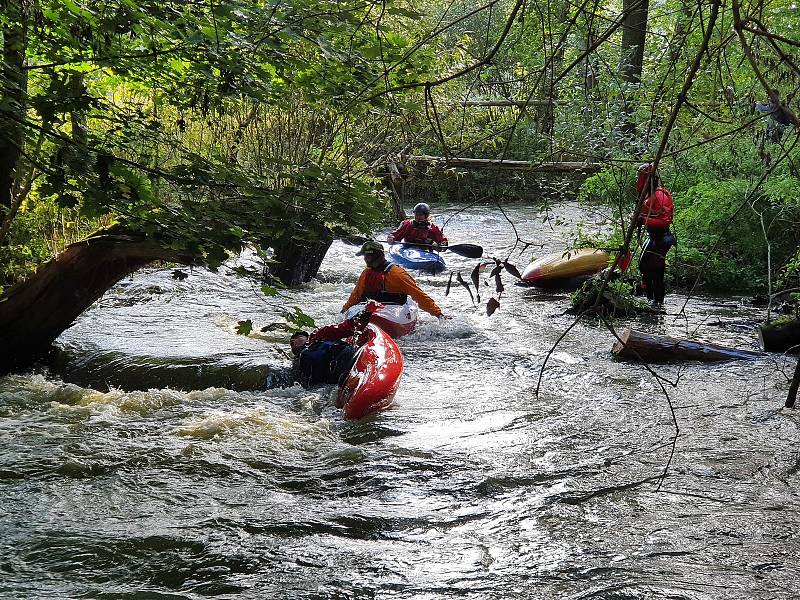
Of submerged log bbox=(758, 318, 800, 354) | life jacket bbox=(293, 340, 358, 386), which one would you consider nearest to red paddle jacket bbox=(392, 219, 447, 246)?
life jacket bbox=(293, 340, 358, 386)

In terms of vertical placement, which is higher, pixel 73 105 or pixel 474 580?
pixel 73 105

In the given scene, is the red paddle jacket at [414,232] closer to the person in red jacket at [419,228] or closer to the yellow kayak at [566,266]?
the person in red jacket at [419,228]

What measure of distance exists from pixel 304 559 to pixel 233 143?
8300 millimetres

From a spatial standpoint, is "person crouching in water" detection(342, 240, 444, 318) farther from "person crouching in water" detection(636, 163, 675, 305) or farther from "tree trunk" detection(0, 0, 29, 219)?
"tree trunk" detection(0, 0, 29, 219)

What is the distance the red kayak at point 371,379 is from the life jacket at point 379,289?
57.5 inches

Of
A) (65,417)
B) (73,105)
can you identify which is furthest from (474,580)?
(65,417)

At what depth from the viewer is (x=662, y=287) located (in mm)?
10430

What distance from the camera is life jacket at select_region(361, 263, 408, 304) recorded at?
8703mm

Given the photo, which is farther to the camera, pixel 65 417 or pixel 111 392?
pixel 111 392

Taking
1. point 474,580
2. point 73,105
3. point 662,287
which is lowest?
point 474,580

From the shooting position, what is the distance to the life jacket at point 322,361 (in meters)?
7.28

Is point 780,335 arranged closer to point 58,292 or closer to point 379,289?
point 379,289

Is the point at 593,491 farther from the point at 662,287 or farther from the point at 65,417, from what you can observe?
the point at 662,287

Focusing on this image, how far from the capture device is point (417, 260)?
1286 cm
